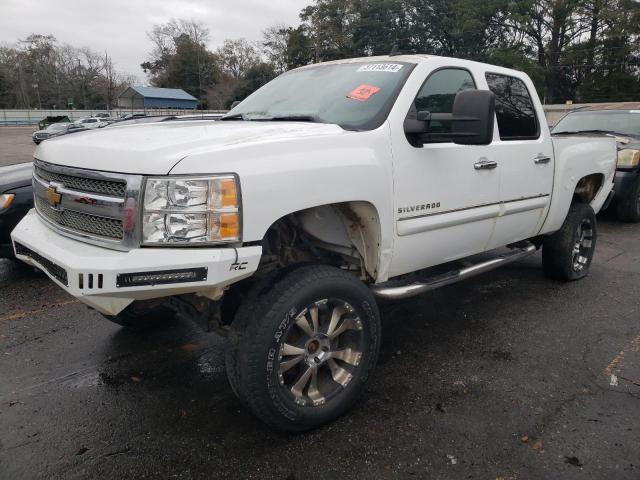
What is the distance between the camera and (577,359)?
3562 millimetres

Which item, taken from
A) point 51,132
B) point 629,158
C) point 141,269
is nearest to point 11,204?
point 141,269

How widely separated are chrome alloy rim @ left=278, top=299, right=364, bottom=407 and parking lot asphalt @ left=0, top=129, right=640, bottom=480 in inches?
8.7

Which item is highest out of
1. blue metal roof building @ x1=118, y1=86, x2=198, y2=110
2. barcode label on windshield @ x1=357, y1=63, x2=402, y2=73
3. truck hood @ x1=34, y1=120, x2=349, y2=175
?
blue metal roof building @ x1=118, y1=86, x2=198, y2=110

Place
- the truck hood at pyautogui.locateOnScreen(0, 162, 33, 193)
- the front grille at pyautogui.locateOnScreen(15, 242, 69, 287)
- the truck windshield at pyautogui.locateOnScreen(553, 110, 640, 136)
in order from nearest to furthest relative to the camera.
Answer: the front grille at pyautogui.locateOnScreen(15, 242, 69, 287) < the truck hood at pyautogui.locateOnScreen(0, 162, 33, 193) < the truck windshield at pyautogui.locateOnScreen(553, 110, 640, 136)

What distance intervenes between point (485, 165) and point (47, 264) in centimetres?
272

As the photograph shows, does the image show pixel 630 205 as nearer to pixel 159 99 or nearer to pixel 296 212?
pixel 296 212

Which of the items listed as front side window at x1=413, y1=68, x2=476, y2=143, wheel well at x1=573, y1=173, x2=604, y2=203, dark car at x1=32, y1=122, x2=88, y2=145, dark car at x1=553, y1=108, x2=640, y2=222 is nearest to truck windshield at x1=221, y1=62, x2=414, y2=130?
front side window at x1=413, y1=68, x2=476, y2=143

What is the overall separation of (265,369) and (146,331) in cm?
192

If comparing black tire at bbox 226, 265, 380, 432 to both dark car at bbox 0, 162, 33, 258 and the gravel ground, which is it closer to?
the gravel ground

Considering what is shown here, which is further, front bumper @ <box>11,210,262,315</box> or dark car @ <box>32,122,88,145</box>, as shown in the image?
dark car @ <box>32,122,88,145</box>

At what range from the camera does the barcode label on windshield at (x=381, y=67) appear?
11.0 ft

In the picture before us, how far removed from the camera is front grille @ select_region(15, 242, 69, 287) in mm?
2359

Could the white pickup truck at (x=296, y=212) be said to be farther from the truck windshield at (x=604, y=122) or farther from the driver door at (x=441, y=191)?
the truck windshield at (x=604, y=122)

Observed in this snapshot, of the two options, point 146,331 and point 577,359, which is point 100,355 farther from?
point 577,359
